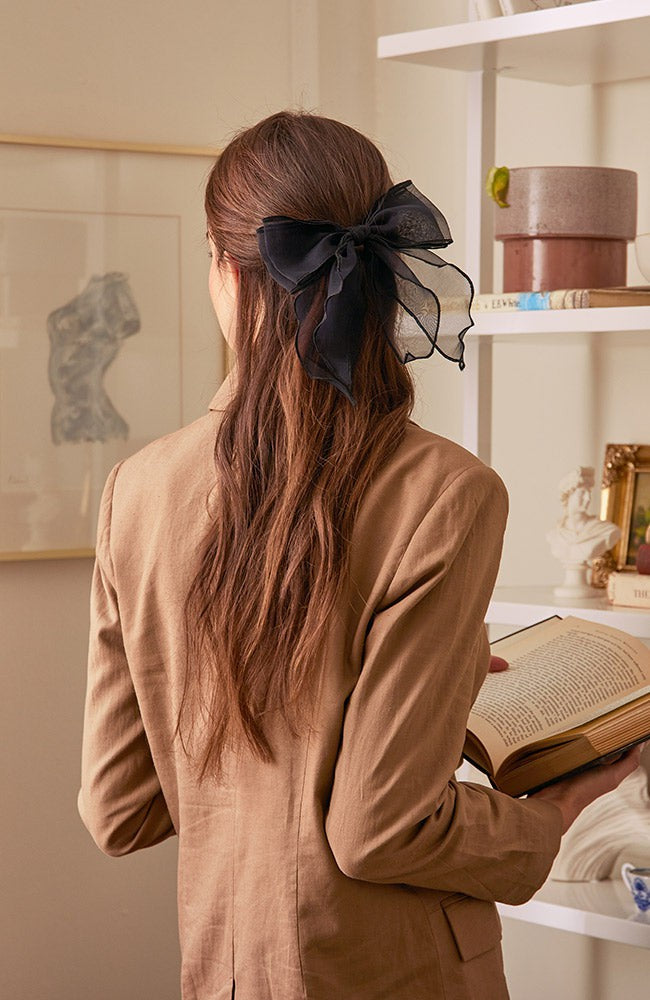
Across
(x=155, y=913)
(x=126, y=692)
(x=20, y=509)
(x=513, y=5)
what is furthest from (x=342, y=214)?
(x=155, y=913)

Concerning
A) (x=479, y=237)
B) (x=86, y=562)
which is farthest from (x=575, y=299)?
(x=86, y=562)

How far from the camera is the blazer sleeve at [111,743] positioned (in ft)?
4.09

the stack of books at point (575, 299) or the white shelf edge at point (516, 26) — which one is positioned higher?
the white shelf edge at point (516, 26)

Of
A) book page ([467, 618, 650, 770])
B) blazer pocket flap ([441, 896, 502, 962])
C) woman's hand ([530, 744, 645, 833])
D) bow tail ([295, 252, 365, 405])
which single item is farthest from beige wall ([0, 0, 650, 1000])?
A: bow tail ([295, 252, 365, 405])

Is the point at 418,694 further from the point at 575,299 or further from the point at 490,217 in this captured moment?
the point at 490,217

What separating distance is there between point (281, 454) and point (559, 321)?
76cm

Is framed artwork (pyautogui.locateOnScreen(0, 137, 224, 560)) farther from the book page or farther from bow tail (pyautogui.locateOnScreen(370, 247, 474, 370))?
bow tail (pyautogui.locateOnScreen(370, 247, 474, 370))

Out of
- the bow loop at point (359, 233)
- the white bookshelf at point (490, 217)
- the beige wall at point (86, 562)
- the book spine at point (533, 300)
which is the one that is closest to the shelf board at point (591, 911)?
the white bookshelf at point (490, 217)

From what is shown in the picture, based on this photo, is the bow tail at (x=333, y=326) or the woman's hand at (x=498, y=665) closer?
the bow tail at (x=333, y=326)

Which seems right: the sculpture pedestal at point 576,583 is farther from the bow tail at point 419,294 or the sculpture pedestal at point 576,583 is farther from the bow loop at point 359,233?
the bow loop at point 359,233

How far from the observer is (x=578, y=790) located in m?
1.29

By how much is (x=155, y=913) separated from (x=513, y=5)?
5.71 feet

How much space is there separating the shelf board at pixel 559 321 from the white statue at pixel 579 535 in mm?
241

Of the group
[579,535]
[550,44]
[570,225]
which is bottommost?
[579,535]
